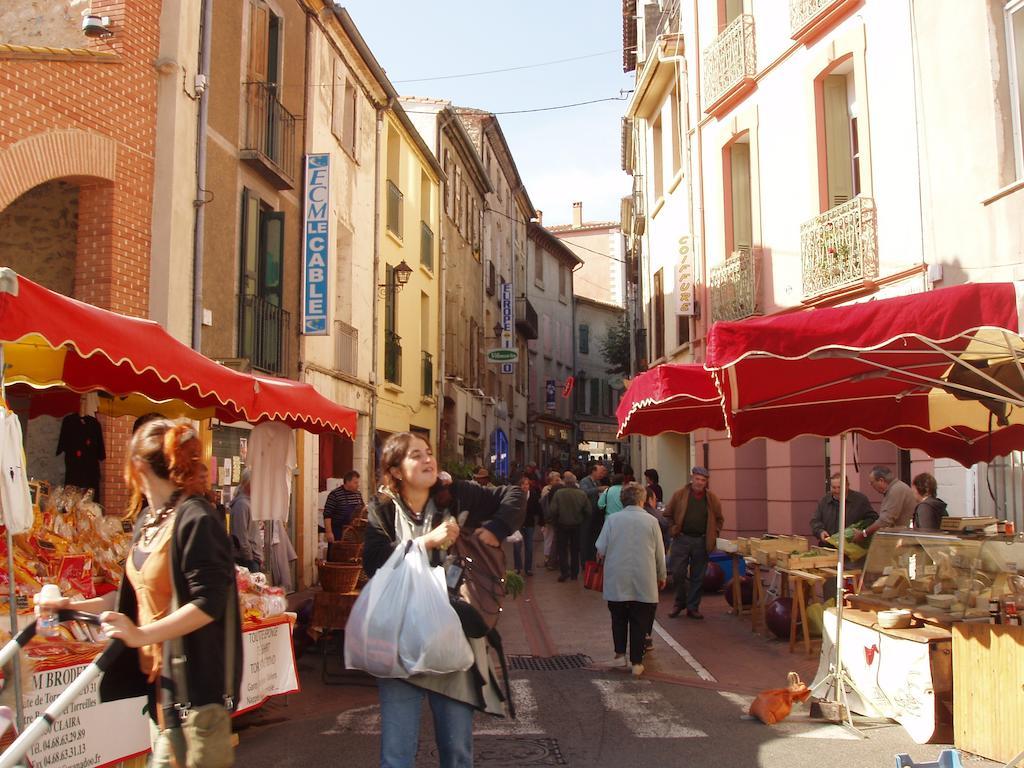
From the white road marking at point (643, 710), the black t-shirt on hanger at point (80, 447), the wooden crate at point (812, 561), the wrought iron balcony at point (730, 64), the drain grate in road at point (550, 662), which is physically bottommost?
the white road marking at point (643, 710)

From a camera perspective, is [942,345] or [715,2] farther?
[715,2]

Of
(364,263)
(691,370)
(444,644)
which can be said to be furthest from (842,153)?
(444,644)

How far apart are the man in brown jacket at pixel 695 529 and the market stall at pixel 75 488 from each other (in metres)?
5.37

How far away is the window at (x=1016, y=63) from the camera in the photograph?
9.67 m

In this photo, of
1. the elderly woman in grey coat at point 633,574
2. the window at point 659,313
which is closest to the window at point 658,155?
the window at point 659,313

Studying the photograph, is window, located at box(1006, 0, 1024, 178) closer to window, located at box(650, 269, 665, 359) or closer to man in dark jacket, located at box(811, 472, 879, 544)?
man in dark jacket, located at box(811, 472, 879, 544)

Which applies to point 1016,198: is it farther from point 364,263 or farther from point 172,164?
point 364,263

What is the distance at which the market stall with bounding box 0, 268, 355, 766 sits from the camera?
494 centimetres

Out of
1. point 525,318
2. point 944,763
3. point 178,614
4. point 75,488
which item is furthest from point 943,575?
point 525,318

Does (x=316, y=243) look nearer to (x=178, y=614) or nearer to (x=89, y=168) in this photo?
(x=89, y=168)

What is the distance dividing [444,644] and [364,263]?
1609 cm

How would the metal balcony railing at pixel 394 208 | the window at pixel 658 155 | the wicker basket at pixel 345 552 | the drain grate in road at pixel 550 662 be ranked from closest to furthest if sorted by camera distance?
the drain grate in road at pixel 550 662 → the wicker basket at pixel 345 552 → the metal balcony railing at pixel 394 208 → the window at pixel 658 155

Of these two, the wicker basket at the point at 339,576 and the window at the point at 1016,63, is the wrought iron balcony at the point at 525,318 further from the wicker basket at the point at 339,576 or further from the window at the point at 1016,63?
the wicker basket at the point at 339,576

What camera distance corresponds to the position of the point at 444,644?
12.9 feet
